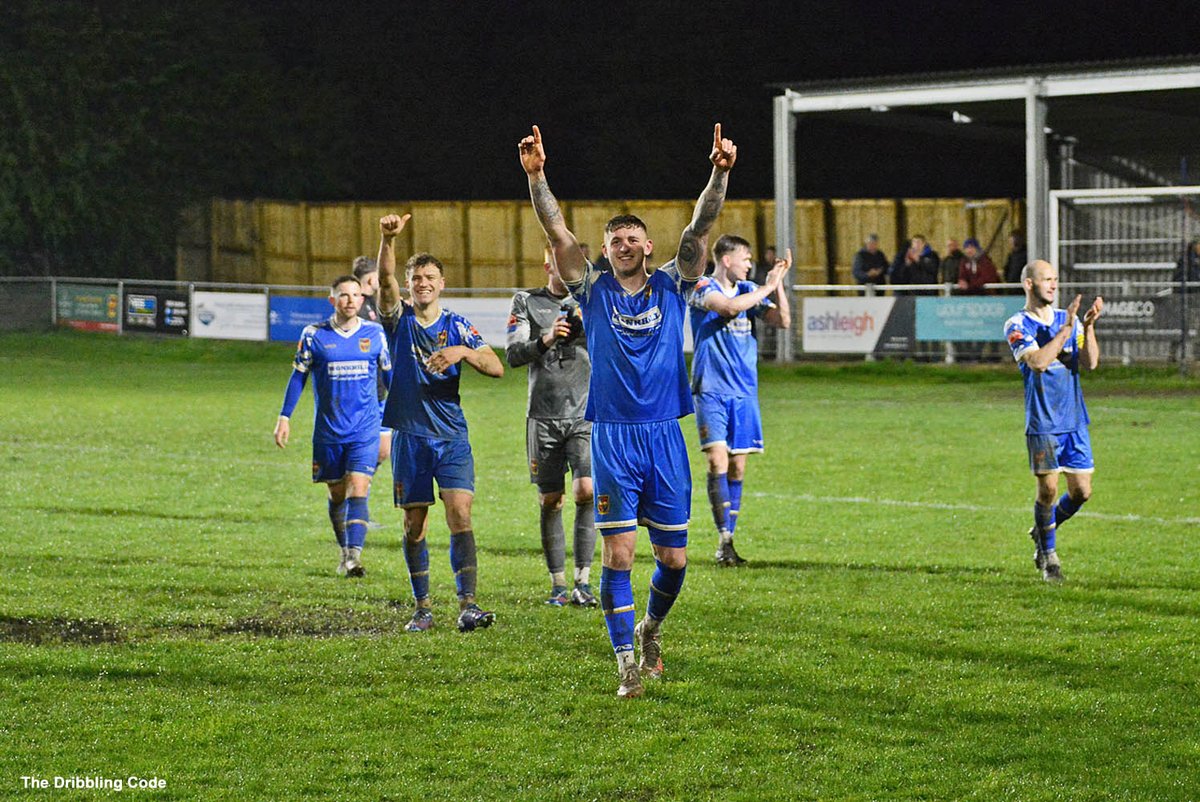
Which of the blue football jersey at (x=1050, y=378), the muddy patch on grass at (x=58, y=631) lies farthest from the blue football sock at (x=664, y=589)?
the blue football jersey at (x=1050, y=378)

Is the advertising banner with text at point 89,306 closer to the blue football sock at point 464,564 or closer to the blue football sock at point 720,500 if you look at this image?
the blue football sock at point 720,500

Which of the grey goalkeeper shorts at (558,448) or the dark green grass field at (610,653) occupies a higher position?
the grey goalkeeper shorts at (558,448)

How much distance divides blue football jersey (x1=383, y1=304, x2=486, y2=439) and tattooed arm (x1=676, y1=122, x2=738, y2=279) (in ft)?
5.92

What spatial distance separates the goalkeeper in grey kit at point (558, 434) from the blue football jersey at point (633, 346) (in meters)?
1.71

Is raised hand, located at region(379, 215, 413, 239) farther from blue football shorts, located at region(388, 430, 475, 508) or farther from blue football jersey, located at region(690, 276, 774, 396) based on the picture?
blue football jersey, located at region(690, 276, 774, 396)

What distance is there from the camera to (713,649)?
25.6 feet

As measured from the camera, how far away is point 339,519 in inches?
414

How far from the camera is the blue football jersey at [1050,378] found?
31.3 feet

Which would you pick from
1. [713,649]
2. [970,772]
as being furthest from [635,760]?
[713,649]

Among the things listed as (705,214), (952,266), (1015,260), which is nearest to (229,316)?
(952,266)

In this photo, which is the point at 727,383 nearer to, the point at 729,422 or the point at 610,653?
the point at 729,422

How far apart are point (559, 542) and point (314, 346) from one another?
7.47ft

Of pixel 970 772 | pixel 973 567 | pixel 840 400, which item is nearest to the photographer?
pixel 970 772

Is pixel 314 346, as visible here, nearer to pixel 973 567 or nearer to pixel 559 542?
pixel 559 542
